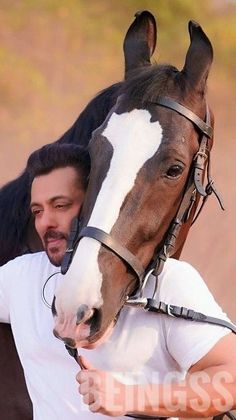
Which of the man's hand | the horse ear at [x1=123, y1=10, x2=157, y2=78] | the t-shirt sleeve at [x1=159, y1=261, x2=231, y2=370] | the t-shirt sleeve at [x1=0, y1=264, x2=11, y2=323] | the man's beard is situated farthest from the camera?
the horse ear at [x1=123, y1=10, x2=157, y2=78]

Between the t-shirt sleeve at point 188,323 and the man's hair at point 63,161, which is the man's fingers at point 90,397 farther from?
the man's hair at point 63,161

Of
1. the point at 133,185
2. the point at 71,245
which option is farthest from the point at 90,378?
the point at 133,185

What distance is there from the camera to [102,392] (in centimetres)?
144

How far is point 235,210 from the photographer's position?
580cm

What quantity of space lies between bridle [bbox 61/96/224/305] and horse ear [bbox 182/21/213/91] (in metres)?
0.09

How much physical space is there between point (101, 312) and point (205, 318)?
0.21 meters

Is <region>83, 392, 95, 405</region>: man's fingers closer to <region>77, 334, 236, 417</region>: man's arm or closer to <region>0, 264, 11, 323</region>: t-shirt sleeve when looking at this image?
<region>77, 334, 236, 417</region>: man's arm

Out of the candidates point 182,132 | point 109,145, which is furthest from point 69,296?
point 182,132

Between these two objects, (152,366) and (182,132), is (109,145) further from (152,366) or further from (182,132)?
(152,366)

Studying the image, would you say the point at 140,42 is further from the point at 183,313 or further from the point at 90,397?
the point at 90,397

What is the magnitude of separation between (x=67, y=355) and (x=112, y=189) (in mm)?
378

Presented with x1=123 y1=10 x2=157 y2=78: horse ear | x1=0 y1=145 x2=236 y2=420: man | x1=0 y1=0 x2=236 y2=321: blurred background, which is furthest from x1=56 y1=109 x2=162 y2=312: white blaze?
x1=0 y1=0 x2=236 y2=321: blurred background

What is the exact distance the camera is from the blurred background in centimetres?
570

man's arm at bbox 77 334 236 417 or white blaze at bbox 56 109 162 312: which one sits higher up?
white blaze at bbox 56 109 162 312
